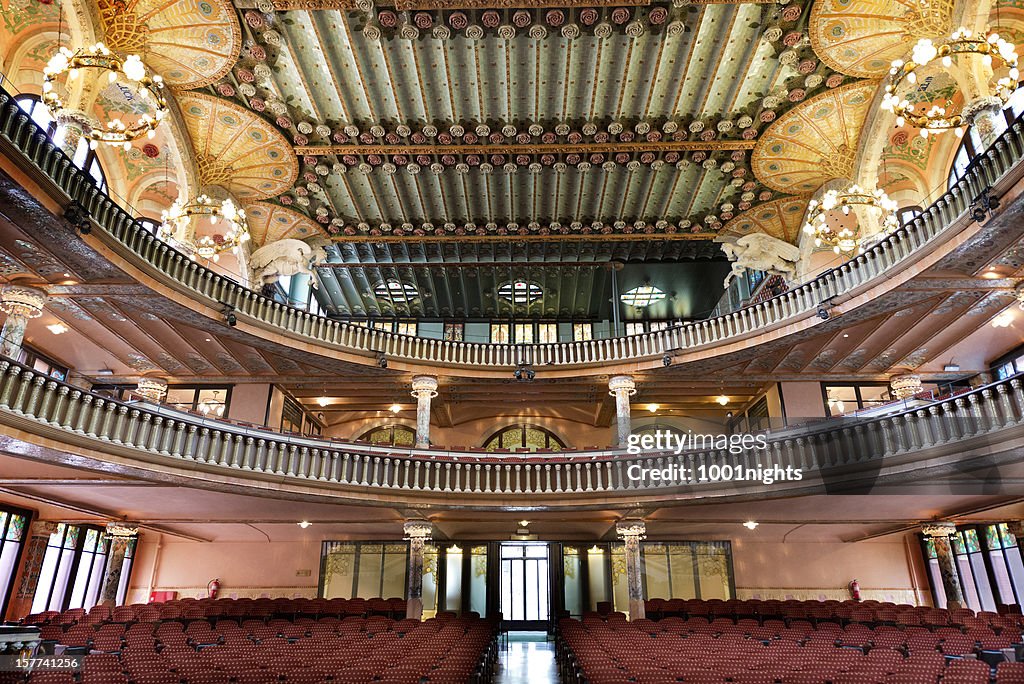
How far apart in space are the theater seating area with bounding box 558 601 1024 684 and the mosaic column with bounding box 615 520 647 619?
64 cm

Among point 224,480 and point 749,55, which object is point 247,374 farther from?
point 749,55

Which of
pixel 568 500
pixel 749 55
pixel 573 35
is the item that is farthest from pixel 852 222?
pixel 568 500

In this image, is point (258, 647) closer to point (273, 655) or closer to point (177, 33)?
point (273, 655)

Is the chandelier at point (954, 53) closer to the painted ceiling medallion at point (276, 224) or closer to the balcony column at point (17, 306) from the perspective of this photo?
the painted ceiling medallion at point (276, 224)

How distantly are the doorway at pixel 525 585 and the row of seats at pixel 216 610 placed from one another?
12.9ft

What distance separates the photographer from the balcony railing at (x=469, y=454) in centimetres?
993

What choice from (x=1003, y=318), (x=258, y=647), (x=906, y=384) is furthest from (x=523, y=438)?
(x=258, y=647)

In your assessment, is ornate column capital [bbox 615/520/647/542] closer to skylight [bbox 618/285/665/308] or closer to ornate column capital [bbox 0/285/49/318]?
skylight [bbox 618/285/665/308]

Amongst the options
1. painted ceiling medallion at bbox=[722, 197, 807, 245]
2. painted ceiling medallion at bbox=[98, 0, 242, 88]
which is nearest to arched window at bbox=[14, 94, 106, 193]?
painted ceiling medallion at bbox=[98, 0, 242, 88]

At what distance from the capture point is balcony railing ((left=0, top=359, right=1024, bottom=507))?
32.6 feet

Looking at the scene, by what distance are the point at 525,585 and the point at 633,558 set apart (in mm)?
5557

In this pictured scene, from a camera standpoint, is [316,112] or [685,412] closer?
[316,112]

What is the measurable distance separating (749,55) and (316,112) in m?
11.0

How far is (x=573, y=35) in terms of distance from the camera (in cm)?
1429
